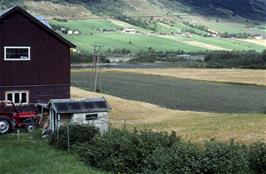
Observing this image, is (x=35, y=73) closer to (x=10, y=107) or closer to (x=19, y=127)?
(x=10, y=107)

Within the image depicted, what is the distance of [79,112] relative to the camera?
107 feet

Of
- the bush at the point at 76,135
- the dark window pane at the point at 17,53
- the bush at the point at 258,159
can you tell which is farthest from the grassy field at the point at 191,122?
the dark window pane at the point at 17,53

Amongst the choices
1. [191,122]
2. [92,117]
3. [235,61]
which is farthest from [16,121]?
[235,61]

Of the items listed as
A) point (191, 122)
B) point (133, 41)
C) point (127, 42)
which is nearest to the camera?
point (191, 122)


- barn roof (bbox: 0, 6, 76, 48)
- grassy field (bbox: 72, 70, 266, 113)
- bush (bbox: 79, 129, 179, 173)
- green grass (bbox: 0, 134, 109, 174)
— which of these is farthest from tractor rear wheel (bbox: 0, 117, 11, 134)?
grassy field (bbox: 72, 70, 266, 113)

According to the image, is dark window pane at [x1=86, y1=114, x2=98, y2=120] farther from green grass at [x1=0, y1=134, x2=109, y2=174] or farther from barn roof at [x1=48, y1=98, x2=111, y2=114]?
green grass at [x1=0, y1=134, x2=109, y2=174]

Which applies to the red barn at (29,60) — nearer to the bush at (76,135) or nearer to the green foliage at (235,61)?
the bush at (76,135)

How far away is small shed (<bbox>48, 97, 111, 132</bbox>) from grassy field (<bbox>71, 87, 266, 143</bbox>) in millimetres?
3881

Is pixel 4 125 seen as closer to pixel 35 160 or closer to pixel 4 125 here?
pixel 4 125

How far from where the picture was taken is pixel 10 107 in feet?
126

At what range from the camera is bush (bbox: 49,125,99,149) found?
90.3 feet

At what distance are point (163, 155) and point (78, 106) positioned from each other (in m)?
11.9

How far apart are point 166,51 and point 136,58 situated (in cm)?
1793

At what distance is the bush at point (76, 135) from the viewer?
27.5m
